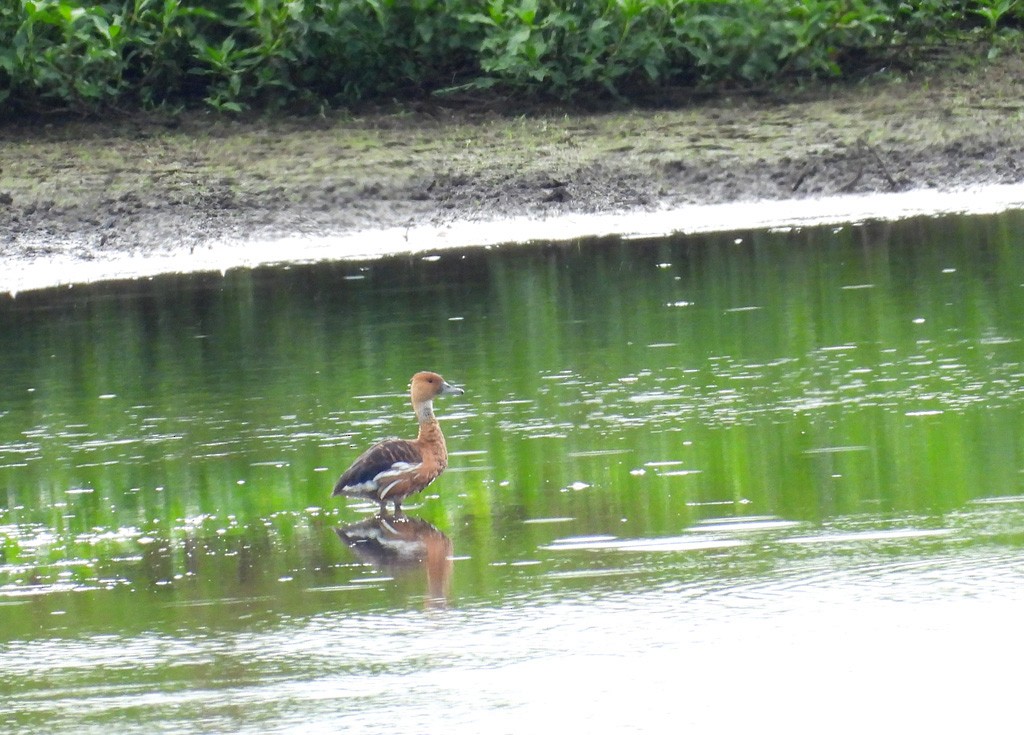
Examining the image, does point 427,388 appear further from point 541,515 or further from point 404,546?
point 404,546

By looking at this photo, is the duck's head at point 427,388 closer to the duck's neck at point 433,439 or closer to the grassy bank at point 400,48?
the duck's neck at point 433,439

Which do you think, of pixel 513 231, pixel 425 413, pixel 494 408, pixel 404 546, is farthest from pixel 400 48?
pixel 404 546

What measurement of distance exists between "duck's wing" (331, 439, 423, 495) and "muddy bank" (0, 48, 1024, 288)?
8.48 meters

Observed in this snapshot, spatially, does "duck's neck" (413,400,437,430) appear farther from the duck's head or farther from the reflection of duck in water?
the reflection of duck in water

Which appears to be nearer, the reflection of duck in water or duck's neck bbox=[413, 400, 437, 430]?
the reflection of duck in water

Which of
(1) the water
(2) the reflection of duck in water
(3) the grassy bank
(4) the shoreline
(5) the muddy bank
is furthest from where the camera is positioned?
(3) the grassy bank

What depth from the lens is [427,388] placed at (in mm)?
7398

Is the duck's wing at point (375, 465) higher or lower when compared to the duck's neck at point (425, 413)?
lower

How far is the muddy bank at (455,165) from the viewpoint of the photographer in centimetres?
1541

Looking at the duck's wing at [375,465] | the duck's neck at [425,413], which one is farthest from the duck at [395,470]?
the duck's neck at [425,413]

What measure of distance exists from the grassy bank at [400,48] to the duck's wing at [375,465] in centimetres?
1068

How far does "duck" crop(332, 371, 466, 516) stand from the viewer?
6.83 meters

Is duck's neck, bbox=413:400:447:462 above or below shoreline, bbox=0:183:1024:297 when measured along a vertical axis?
below

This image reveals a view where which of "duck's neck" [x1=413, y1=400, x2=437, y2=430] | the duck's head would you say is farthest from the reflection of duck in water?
the duck's head
